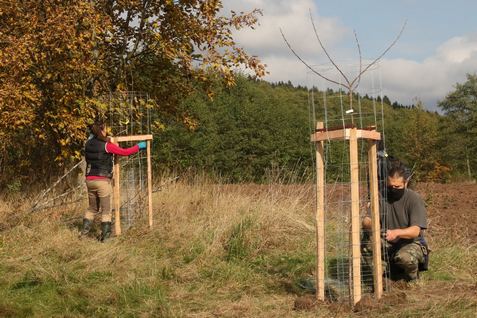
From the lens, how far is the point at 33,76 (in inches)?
374

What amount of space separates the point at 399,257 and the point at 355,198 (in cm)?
114

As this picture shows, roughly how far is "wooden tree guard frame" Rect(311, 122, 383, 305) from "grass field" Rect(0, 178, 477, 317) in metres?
0.20

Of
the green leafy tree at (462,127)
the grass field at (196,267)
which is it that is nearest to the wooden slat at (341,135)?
the grass field at (196,267)

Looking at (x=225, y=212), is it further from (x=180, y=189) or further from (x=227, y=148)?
(x=227, y=148)

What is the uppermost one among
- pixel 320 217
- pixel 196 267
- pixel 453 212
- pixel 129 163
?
pixel 129 163

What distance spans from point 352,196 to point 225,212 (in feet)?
12.7

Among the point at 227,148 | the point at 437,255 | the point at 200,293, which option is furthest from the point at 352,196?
the point at 227,148

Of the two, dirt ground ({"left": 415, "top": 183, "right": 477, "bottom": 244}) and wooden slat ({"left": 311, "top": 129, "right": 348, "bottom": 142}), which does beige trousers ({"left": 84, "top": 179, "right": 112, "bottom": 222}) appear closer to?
wooden slat ({"left": 311, "top": 129, "right": 348, "bottom": 142})

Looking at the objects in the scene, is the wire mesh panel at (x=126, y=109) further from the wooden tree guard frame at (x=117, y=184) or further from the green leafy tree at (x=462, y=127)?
the green leafy tree at (x=462, y=127)

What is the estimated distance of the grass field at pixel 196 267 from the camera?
4.74m

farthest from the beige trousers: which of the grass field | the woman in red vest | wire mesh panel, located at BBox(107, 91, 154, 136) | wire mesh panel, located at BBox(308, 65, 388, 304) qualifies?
wire mesh panel, located at BBox(308, 65, 388, 304)

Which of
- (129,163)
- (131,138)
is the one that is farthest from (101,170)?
(129,163)

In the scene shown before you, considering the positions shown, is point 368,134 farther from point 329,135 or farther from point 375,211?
point 375,211

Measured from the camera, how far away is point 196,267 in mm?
6227
